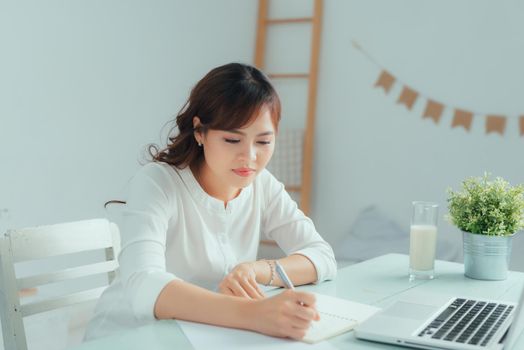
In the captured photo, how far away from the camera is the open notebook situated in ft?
3.33

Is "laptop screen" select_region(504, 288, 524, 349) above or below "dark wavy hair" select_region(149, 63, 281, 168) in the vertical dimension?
below

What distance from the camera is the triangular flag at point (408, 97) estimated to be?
330 cm

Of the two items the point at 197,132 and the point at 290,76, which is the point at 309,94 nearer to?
the point at 290,76

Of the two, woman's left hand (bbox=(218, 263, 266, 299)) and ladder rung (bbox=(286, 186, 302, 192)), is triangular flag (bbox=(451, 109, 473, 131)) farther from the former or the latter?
woman's left hand (bbox=(218, 263, 266, 299))

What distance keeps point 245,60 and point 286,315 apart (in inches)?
113

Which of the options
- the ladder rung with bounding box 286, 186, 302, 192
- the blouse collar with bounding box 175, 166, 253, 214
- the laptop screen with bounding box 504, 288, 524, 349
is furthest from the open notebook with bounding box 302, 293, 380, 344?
the ladder rung with bounding box 286, 186, 302, 192

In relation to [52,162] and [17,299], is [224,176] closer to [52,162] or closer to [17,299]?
[17,299]

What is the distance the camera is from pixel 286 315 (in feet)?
3.27

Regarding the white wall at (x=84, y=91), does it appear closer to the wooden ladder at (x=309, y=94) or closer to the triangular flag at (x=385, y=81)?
the wooden ladder at (x=309, y=94)

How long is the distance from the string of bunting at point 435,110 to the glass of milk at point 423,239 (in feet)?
5.88

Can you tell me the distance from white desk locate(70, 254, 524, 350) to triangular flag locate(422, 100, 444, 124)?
1696 mm

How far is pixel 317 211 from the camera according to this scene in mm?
3676

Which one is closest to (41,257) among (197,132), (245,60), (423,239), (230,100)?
(197,132)

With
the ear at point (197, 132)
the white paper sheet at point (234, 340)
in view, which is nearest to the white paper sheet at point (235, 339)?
the white paper sheet at point (234, 340)
